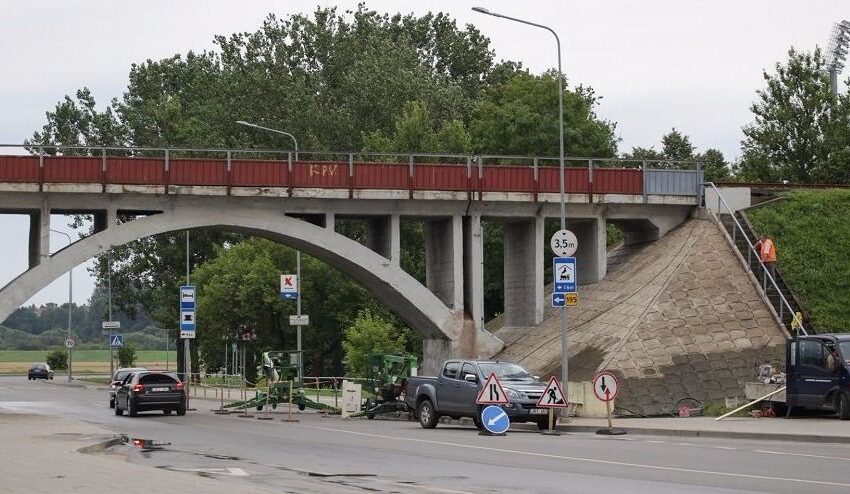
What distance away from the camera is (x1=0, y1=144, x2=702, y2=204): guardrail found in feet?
142

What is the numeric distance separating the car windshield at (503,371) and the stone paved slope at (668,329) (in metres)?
5.04

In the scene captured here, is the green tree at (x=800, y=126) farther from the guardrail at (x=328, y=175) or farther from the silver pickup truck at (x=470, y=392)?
the silver pickup truck at (x=470, y=392)

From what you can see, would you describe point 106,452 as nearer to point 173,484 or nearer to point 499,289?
point 173,484

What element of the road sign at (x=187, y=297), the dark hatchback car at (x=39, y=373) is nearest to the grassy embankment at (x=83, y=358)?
the dark hatchback car at (x=39, y=373)

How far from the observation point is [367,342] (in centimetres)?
6619

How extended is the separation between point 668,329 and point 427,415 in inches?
397

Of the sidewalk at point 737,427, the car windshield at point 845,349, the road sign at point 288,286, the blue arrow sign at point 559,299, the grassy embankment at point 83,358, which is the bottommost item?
the sidewalk at point 737,427

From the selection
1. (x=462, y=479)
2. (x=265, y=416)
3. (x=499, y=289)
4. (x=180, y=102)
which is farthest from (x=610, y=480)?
(x=180, y=102)

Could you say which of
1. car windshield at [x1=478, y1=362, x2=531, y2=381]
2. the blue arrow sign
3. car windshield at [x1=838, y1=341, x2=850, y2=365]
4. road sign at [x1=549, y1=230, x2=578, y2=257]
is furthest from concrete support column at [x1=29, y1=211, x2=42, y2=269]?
car windshield at [x1=838, y1=341, x2=850, y2=365]

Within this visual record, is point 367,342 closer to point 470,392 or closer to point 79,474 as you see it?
point 470,392

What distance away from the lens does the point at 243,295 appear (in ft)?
243

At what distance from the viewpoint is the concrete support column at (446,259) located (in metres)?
46.7

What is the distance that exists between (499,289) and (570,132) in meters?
7.96

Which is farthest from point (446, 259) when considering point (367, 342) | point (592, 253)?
point (367, 342)
